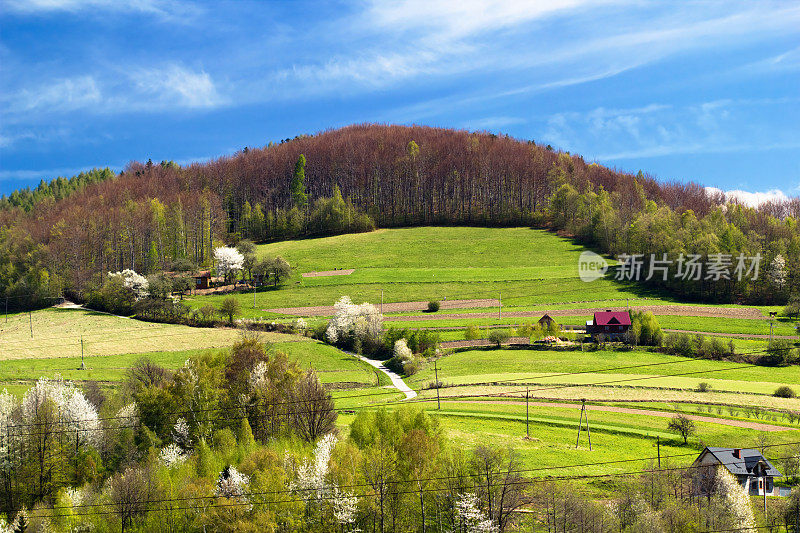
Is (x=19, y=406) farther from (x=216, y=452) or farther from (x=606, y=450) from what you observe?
(x=606, y=450)

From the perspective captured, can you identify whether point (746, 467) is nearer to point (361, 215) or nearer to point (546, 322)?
point (546, 322)

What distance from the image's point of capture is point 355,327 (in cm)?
9756

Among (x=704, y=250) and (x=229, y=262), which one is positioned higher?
A: (x=704, y=250)

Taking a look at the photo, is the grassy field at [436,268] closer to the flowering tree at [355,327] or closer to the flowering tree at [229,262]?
the flowering tree at [229,262]

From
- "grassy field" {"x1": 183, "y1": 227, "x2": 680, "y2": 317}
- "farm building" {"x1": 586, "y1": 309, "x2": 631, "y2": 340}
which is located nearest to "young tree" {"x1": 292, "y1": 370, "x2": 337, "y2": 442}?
"farm building" {"x1": 586, "y1": 309, "x2": 631, "y2": 340}

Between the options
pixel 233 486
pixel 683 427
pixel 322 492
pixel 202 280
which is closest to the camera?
pixel 322 492

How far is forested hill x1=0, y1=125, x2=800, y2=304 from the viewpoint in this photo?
127 metres

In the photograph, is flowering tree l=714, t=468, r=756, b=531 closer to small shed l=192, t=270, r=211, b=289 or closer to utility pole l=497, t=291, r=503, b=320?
utility pole l=497, t=291, r=503, b=320

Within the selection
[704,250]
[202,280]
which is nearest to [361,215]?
[202,280]

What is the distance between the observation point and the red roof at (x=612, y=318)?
311 ft

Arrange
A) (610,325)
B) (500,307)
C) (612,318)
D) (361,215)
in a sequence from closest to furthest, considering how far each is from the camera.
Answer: (610,325)
(612,318)
(500,307)
(361,215)

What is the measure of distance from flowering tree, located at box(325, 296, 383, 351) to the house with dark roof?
5601 centimetres

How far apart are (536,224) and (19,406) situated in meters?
141

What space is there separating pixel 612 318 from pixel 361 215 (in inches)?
3591
